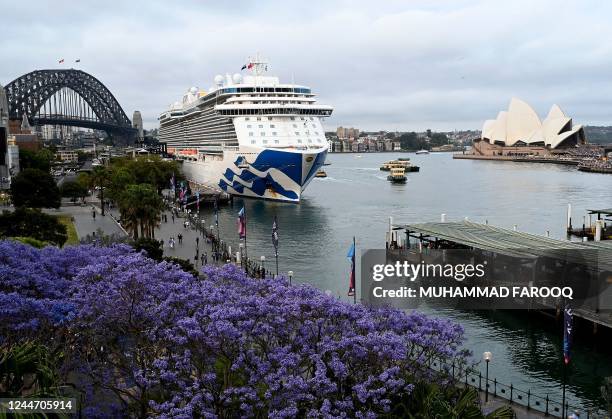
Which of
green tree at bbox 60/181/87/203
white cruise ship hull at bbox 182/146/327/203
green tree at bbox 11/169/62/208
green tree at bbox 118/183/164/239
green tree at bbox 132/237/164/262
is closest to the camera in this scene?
green tree at bbox 132/237/164/262

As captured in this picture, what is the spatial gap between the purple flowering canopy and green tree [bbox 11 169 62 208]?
44.0 metres

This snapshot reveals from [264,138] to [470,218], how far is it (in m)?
22.8

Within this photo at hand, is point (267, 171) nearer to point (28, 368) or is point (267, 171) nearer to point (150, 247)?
point (150, 247)

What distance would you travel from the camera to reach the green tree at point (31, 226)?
123 feet

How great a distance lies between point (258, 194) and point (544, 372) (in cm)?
5392

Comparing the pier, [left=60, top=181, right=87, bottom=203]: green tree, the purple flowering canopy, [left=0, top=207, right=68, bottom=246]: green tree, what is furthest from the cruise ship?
the purple flowering canopy

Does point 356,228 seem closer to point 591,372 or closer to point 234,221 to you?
point 234,221

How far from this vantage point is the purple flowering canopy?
508 inches

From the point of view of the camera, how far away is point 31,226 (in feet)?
124

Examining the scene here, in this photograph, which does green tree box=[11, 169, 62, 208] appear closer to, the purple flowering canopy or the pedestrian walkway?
the pedestrian walkway

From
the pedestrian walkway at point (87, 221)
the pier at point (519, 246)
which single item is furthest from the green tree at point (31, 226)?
the pier at point (519, 246)

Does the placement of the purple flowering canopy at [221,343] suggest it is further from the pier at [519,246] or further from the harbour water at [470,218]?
the pier at [519,246]

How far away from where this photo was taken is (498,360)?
80.7 feet

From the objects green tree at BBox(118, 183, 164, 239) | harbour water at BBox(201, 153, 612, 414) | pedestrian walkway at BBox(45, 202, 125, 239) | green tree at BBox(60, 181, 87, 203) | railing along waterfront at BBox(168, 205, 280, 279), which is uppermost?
green tree at BBox(118, 183, 164, 239)
